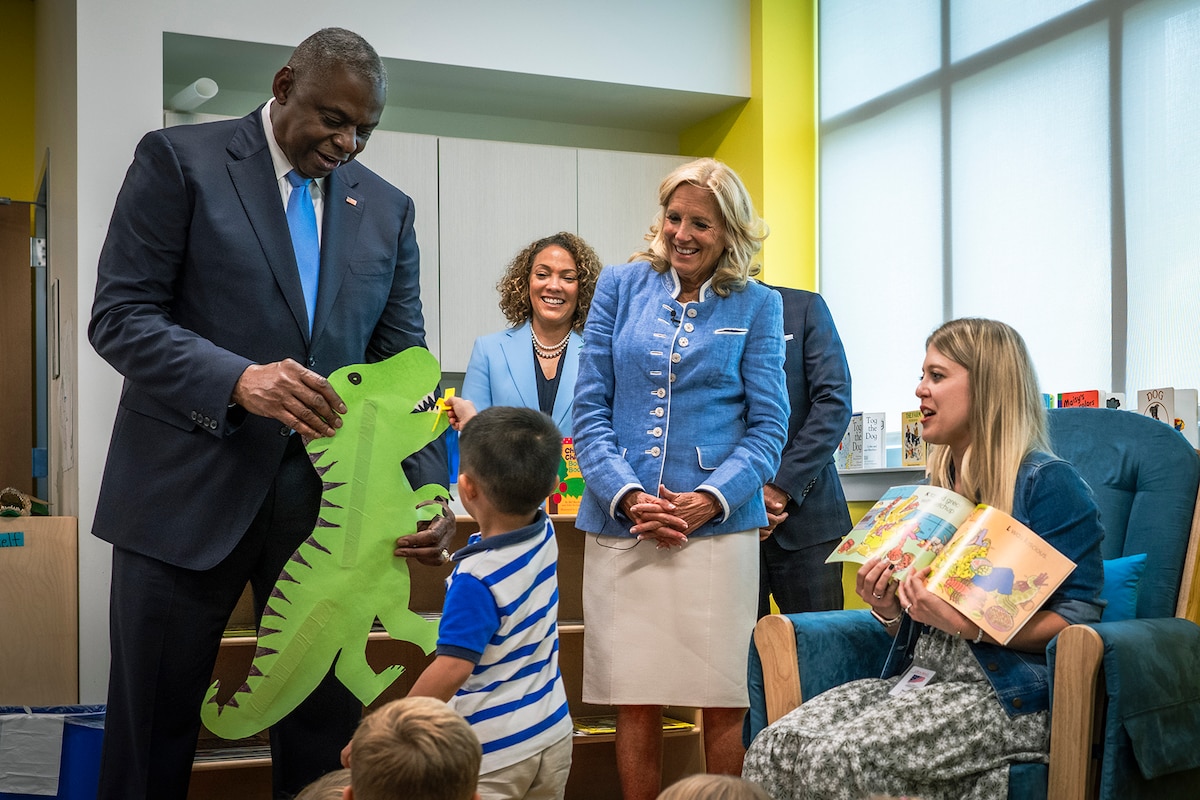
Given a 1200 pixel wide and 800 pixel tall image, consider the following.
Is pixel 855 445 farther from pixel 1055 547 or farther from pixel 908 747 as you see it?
pixel 908 747

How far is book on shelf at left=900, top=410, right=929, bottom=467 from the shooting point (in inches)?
154

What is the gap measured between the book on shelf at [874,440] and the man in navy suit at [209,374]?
2626 mm

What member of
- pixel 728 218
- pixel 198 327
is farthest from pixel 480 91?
pixel 198 327

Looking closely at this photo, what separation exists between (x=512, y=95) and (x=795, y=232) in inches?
51.9

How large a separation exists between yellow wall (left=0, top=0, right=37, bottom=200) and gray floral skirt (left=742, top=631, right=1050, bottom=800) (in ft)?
15.9

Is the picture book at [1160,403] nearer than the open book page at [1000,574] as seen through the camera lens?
No

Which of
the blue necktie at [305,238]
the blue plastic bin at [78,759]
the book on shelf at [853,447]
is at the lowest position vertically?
the blue plastic bin at [78,759]

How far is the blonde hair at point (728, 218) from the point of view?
7.73ft

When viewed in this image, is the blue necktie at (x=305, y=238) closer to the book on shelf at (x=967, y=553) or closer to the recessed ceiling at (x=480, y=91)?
the book on shelf at (x=967, y=553)

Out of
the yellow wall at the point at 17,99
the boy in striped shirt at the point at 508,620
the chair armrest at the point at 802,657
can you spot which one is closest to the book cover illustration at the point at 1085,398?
the chair armrest at the point at 802,657

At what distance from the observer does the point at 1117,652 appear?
6.06 ft

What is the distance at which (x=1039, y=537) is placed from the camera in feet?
6.27

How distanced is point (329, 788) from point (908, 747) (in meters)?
0.95

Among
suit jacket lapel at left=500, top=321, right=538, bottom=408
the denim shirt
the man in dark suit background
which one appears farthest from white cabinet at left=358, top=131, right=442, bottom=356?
the denim shirt
